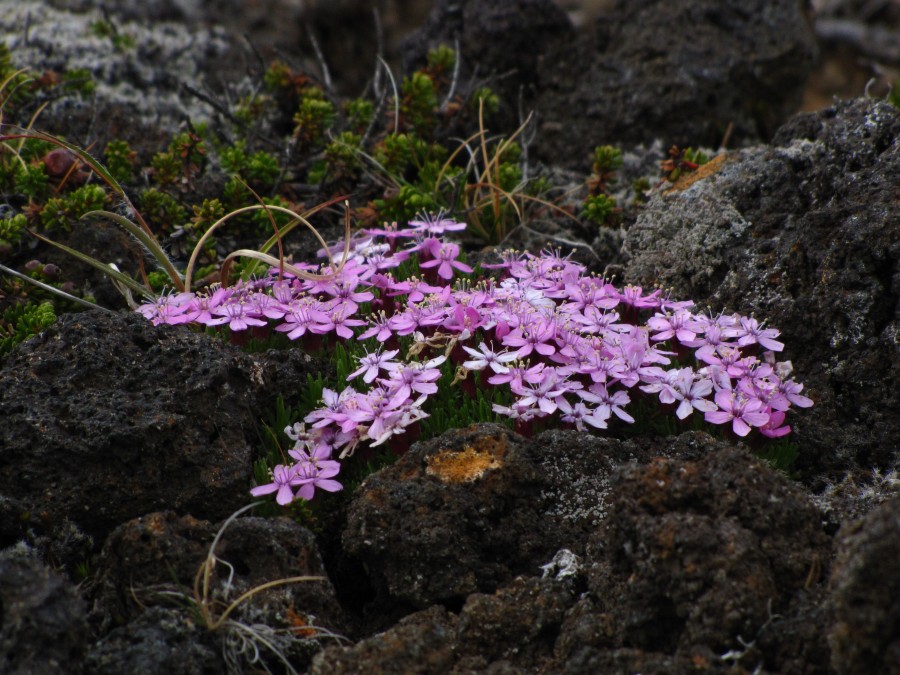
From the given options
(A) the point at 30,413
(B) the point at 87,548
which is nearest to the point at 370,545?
(B) the point at 87,548

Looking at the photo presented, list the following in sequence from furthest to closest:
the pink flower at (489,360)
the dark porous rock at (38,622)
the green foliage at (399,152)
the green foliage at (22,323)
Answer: the green foliage at (399,152)
the green foliage at (22,323)
the pink flower at (489,360)
the dark porous rock at (38,622)

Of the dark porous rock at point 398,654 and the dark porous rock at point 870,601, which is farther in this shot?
the dark porous rock at point 398,654

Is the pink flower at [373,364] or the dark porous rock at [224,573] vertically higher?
the pink flower at [373,364]

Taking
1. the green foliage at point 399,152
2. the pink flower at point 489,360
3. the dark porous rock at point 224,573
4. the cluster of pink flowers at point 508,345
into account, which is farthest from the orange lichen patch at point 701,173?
the dark porous rock at point 224,573

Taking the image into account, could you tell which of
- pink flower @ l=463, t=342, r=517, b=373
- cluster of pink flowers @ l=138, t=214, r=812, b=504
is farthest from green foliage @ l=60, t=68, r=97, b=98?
pink flower @ l=463, t=342, r=517, b=373

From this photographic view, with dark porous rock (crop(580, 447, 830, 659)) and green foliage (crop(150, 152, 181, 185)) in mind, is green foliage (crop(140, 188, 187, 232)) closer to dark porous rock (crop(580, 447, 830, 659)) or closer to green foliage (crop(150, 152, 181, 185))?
green foliage (crop(150, 152, 181, 185))

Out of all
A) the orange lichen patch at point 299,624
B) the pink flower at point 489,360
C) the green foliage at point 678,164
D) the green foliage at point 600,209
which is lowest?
the orange lichen patch at point 299,624

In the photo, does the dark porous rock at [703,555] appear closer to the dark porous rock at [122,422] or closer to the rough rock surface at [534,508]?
the rough rock surface at [534,508]
